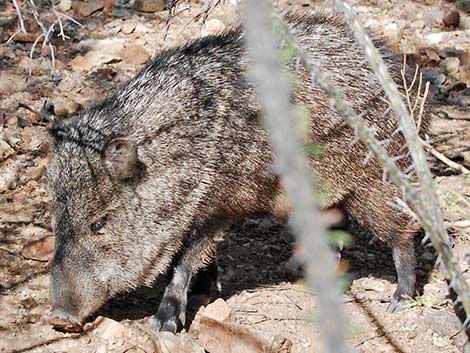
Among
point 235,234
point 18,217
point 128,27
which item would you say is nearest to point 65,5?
point 128,27

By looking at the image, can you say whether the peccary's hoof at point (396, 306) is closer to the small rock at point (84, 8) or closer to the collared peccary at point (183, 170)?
the collared peccary at point (183, 170)

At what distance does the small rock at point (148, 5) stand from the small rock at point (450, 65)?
2.20 meters

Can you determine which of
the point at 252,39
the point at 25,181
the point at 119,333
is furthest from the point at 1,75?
the point at 252,39

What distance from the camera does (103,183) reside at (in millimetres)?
3676

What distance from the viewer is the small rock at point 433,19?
270 inches

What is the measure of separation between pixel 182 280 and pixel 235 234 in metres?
0.88

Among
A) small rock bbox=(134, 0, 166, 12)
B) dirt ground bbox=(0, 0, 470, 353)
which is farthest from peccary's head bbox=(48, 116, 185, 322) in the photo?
small rock bbox=(134, 0, 166, 12)

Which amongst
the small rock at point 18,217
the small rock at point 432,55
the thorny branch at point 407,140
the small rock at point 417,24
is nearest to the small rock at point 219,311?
the small rock at point 18,217

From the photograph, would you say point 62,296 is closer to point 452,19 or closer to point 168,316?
point 168,316

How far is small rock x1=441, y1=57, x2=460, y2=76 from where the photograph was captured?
20.9ft

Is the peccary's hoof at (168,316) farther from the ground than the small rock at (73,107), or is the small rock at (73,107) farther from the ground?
the peccary's hoof at (168,316)

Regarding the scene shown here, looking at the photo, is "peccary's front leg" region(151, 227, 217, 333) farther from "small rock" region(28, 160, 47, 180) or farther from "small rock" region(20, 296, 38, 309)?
"small rock" region(28, 160, 47, 180)

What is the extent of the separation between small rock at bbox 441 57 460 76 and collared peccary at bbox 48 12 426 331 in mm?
2388

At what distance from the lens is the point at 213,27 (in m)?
6.35
